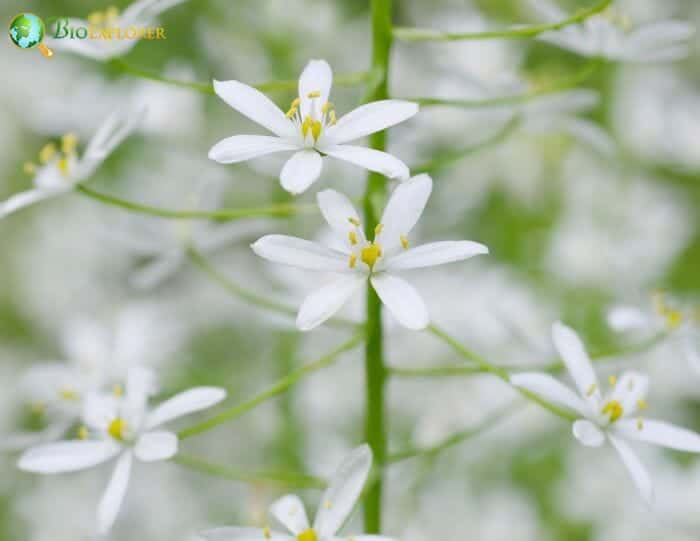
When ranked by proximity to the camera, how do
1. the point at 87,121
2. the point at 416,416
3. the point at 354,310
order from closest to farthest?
the point at 354,310 < the point at 87,121 < the point at 416,416

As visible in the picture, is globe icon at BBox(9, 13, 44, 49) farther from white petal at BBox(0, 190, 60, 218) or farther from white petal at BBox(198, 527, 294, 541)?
white petal at BBox(198, 527, 294, 541)

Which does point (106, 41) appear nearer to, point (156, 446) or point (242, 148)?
point (242, 148)

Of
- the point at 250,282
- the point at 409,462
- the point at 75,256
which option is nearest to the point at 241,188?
the point at 250,282

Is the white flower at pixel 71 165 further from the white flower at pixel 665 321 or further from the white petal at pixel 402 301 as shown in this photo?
the white flower at pixel 665 321

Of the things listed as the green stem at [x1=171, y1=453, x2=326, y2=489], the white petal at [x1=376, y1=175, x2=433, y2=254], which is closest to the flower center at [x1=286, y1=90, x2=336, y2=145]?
the white petal at [x1=376, y1=175, x2=433, y2=254]

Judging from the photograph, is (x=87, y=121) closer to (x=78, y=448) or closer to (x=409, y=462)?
(x=409, y=462)
